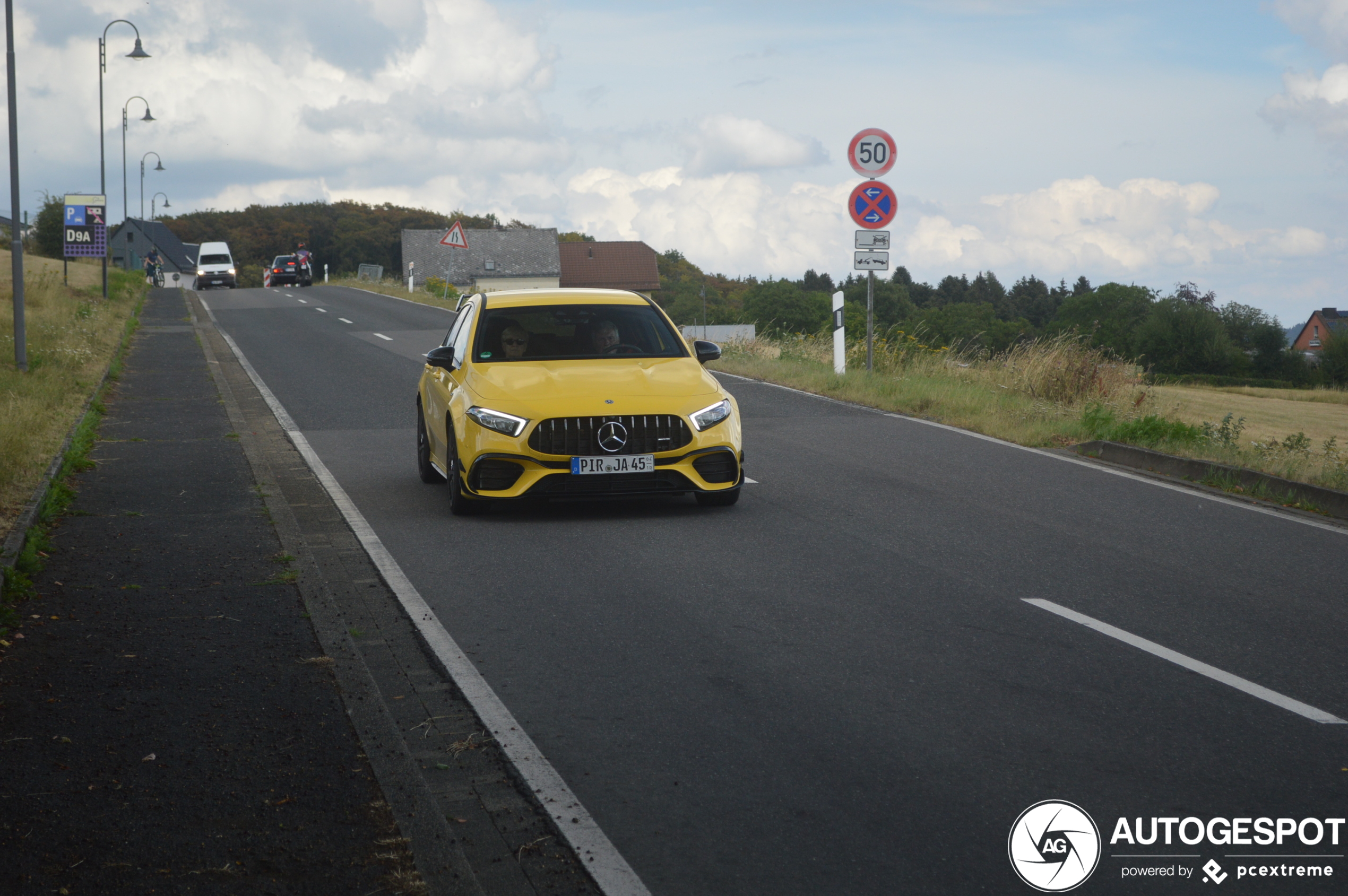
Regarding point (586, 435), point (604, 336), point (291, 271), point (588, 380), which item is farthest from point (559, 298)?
point (291, 271)

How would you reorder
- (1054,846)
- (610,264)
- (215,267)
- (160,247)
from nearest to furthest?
(1054,846)
(215,267)
(610,264)
(160,247)

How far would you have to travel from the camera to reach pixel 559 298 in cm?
1047

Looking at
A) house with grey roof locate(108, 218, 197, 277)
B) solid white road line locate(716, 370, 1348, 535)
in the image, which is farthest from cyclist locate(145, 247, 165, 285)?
solid white road line locate(716, 370, 1348, 535)

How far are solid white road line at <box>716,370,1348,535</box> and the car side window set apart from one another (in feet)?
18.6

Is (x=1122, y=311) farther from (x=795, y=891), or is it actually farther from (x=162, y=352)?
(x=795, y=891)

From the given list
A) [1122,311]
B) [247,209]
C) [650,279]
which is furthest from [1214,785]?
[247,209]

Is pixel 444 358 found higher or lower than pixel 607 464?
higher

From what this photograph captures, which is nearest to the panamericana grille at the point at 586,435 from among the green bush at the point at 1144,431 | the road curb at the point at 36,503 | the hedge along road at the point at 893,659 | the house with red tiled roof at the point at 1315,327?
the hedge along road at the point at 893,659

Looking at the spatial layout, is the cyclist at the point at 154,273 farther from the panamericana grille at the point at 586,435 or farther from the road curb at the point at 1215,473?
the panamericana grille at the point at 586,435

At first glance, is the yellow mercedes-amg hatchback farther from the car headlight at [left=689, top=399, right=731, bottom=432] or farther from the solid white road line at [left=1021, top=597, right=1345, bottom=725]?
the solid white road line at [left=1021, top=597, right=1345, bottom=725]

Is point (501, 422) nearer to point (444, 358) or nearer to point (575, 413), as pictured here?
point (575, 413)

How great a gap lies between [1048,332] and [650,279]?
11347cm

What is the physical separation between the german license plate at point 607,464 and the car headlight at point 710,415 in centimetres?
47

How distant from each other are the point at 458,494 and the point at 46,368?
11561mm
